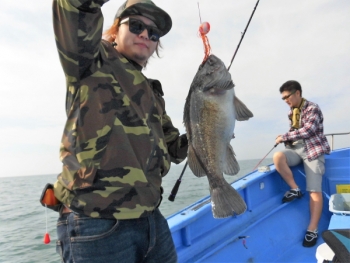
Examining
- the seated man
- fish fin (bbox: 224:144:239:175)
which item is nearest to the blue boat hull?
the seated man

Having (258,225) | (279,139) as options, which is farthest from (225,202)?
(279,139)

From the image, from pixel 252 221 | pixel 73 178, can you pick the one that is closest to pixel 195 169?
pixel 73 178

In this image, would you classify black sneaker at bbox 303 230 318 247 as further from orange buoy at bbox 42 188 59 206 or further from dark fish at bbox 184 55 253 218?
orange buoy at bbox 42 188 59 206

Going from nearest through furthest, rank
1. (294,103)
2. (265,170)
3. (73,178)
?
(73,178) → (294,103) → (265,170)

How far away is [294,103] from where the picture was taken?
5230mm

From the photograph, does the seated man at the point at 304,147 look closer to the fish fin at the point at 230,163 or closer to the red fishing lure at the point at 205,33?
the fish fin at the point at 230,163

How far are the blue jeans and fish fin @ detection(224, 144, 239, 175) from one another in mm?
865

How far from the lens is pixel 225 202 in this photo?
239cm

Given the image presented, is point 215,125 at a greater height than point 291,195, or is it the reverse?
point 215,125

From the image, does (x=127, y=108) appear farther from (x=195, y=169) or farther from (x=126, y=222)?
(x=195, y=169)

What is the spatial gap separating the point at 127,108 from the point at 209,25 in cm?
106

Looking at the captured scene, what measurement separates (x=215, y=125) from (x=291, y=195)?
351 cm

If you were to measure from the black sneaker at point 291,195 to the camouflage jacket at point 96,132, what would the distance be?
403 cm

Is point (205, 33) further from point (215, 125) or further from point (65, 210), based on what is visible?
point (65, 210)
